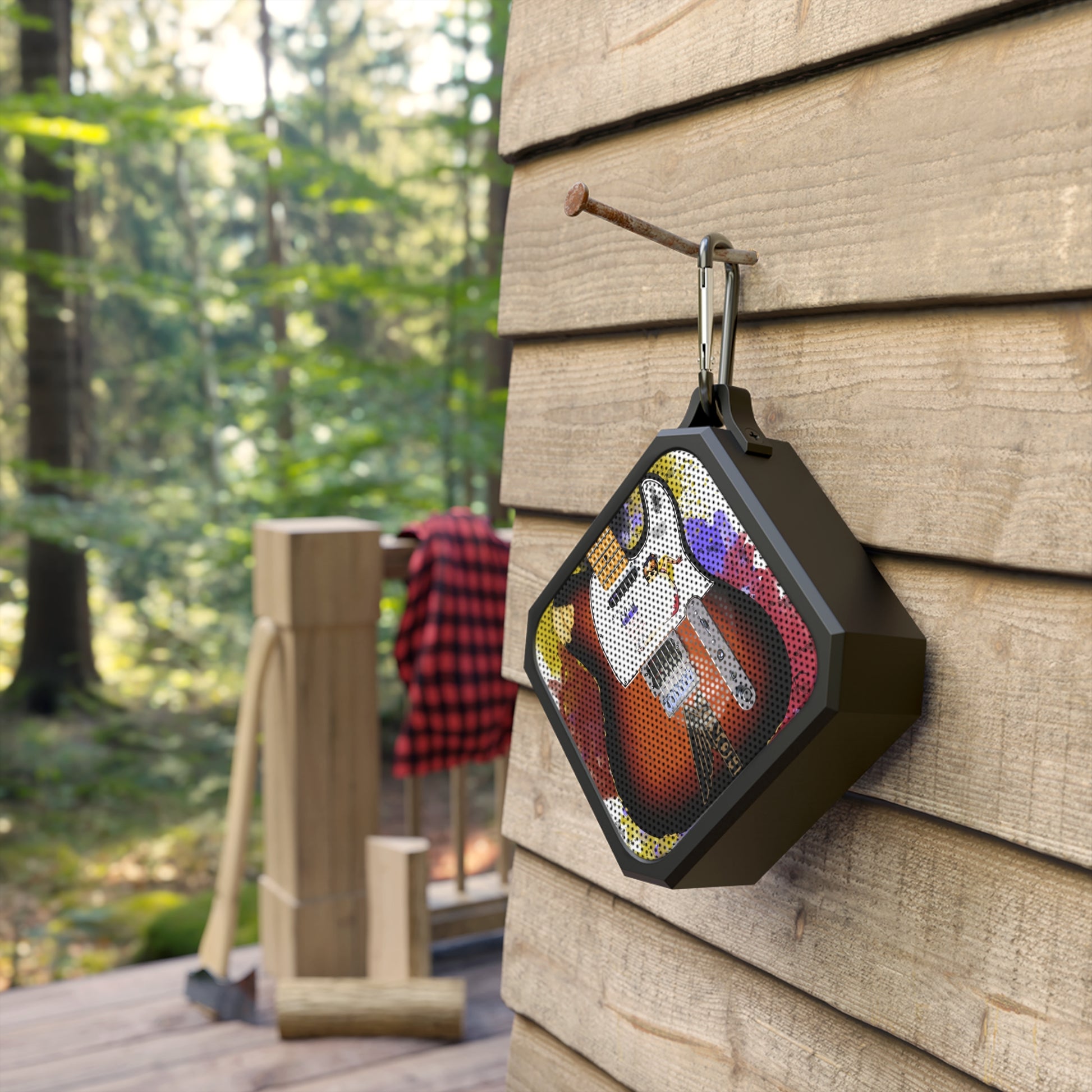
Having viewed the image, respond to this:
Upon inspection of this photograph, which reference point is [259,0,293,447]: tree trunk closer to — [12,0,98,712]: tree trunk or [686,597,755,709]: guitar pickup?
[12,0,98,712]: tree trunk

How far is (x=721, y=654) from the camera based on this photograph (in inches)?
25.8

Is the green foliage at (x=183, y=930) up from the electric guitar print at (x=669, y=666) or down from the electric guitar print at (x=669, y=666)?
down

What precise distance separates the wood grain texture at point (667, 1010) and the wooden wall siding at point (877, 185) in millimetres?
507

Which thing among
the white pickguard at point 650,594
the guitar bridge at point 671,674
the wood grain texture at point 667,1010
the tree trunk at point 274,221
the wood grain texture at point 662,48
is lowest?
the wood grain texture at point 667,1010

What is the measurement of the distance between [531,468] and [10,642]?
8.88m

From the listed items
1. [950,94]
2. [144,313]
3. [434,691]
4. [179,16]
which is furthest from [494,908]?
[179,16]

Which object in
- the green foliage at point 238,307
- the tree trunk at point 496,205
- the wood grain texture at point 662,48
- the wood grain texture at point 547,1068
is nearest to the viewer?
the wood grain texture at point 662,48

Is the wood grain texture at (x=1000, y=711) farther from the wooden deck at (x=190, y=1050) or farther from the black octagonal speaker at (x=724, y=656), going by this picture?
the wooden deck at (x=190, y=1050)

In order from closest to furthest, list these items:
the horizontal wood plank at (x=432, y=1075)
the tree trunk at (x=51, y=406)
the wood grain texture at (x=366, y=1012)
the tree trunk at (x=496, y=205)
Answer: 1. the horizontal wood plank at (x=432, y=1075)
2. the wood grain texture at (x=366, y=1012)
3. the tree trunk at (x=496, y=205)
4. the tree trunk at (x=51, y=406)

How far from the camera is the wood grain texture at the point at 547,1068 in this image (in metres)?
0.97

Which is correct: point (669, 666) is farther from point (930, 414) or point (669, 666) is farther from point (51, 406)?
point (51, 406)

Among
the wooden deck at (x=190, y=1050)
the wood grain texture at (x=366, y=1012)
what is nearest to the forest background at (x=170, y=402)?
the wooden deck at (x=190, y=1050)

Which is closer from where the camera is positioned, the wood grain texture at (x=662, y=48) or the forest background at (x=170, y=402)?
the wood grain texture at (x=662, y=48)

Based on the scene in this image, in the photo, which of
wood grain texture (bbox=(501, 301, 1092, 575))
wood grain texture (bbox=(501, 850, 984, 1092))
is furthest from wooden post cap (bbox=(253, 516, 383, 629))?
wood grain texture (bbox=(501, 301, 1092, 575))
